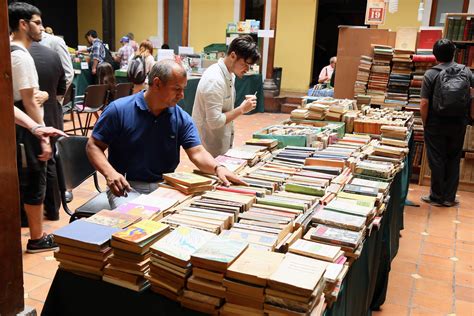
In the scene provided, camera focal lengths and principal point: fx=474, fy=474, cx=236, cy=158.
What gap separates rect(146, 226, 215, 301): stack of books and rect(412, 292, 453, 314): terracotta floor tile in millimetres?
2217

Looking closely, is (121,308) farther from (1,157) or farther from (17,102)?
(17,102)

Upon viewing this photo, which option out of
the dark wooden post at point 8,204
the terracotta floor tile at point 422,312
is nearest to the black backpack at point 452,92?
the terracotta floor tile at point 422,312

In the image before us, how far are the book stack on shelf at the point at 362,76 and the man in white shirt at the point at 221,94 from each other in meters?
3.00

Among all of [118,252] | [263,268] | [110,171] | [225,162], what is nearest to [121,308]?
[118,252]

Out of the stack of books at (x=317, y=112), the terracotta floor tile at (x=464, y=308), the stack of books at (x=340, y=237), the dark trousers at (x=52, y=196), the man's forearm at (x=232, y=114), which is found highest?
the man's forearm at (x=232, y=114)

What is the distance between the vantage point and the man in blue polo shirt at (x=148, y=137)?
98.7 inches

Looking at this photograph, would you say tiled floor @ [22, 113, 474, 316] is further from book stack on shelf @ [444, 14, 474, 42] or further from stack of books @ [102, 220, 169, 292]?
book stack on shelf @ [444, 14, 474, 42]

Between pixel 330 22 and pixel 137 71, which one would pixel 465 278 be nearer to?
pixel 137 71

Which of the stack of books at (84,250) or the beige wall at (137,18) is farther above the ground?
the beige wall at (137,18)

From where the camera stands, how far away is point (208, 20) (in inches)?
572

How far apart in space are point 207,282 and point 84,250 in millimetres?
457

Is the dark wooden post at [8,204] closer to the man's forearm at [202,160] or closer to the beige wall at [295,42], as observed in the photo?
the man's forearm at [202,160]

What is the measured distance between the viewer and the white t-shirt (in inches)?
120

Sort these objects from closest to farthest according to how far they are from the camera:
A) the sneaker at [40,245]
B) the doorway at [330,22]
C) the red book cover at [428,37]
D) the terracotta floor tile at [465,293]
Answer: the terracotta floor tile at [465,293] < the sneaker at [40,245] < the red book cover at [428,37] < the doorway at [330,22]
